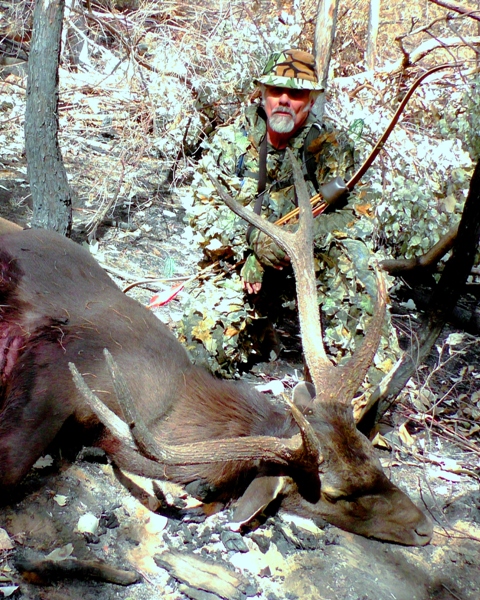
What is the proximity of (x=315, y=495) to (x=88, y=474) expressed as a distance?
1.26m

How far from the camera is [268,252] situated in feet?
14.7

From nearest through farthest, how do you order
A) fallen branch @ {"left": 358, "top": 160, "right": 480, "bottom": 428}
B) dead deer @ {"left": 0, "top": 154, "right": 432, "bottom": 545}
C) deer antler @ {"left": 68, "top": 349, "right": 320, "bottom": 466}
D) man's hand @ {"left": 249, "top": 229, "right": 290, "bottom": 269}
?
deer antler @ {"left": 68, "top": 349, "right": 320, "bottom": 466} → dead deer @ {"left": 0, "top": 154, "right": 432, "bottom": 545} → fallen branch @ {"left": 358, "top": 160, "right": 480, "bottom": 428} → man's hand @ {"left": 249, "top": 229, "right": 290, "bottom": 269}

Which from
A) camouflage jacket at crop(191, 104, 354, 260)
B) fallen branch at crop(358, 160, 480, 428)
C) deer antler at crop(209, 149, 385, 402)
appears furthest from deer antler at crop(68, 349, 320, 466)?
camouflage jacket at crop(191, 104, 354, 260)

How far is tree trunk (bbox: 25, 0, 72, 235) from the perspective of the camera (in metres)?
5.20

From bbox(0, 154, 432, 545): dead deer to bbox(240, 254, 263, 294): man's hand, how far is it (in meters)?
0.87

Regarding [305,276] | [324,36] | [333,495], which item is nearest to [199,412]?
[333,495]

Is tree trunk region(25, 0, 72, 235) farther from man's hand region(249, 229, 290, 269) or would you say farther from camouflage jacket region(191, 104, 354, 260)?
man's hand region(249, 229, 290, 269)

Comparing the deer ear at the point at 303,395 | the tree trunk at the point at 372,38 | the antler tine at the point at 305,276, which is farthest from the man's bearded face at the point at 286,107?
the tree trunk at the point at 372,38

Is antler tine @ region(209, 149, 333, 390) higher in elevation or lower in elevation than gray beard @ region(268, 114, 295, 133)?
lower

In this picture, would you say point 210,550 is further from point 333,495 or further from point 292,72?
point 292,72

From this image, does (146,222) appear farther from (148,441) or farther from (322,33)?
(148,441)

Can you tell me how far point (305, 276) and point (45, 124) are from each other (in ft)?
10.3

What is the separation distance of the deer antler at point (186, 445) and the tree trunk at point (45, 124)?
319 cm

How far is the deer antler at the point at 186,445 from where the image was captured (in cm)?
242
